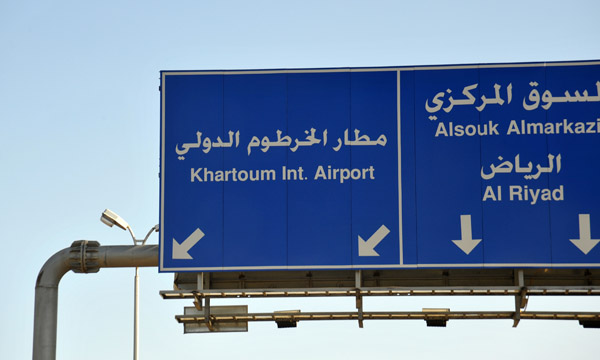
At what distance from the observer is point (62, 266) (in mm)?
30203

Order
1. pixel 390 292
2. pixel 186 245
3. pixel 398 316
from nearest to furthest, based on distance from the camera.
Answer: pixel 186 245 → pixel 390 292 → pixel 398 316

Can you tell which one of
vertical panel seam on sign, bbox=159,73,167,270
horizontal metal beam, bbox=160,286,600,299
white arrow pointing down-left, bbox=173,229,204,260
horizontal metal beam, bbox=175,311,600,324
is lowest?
horizontal metal beam, bbox=175,311,600,324

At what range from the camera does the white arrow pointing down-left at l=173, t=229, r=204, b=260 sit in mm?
29344

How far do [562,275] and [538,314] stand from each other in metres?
0.81

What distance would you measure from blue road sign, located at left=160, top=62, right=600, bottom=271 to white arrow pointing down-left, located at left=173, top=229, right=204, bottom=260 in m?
0.02

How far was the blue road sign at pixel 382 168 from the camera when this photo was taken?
95.7 feet

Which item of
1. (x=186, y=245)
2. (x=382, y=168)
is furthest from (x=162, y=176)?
(x=382, y=168)

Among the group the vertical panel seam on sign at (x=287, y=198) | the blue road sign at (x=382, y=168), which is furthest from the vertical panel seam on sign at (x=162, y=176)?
the vertical panel seam on sign at (x=287, y=198)

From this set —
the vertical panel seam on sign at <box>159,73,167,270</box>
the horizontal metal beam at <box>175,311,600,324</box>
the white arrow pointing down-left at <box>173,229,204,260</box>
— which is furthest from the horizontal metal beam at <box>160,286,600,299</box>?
the vertical panel seam on sign at <box>159,73,167,270</box>

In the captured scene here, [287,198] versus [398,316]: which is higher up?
[287,198]

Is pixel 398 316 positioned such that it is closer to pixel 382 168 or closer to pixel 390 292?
pixel 390 292

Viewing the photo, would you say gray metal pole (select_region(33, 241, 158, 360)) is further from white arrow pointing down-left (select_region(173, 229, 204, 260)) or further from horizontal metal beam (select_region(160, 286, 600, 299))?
horizontal metal beam (select_region(160, 286, 600, 299))

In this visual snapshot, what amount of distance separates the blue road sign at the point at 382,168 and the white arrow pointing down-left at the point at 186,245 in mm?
17

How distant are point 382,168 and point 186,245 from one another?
3661 millimetres
